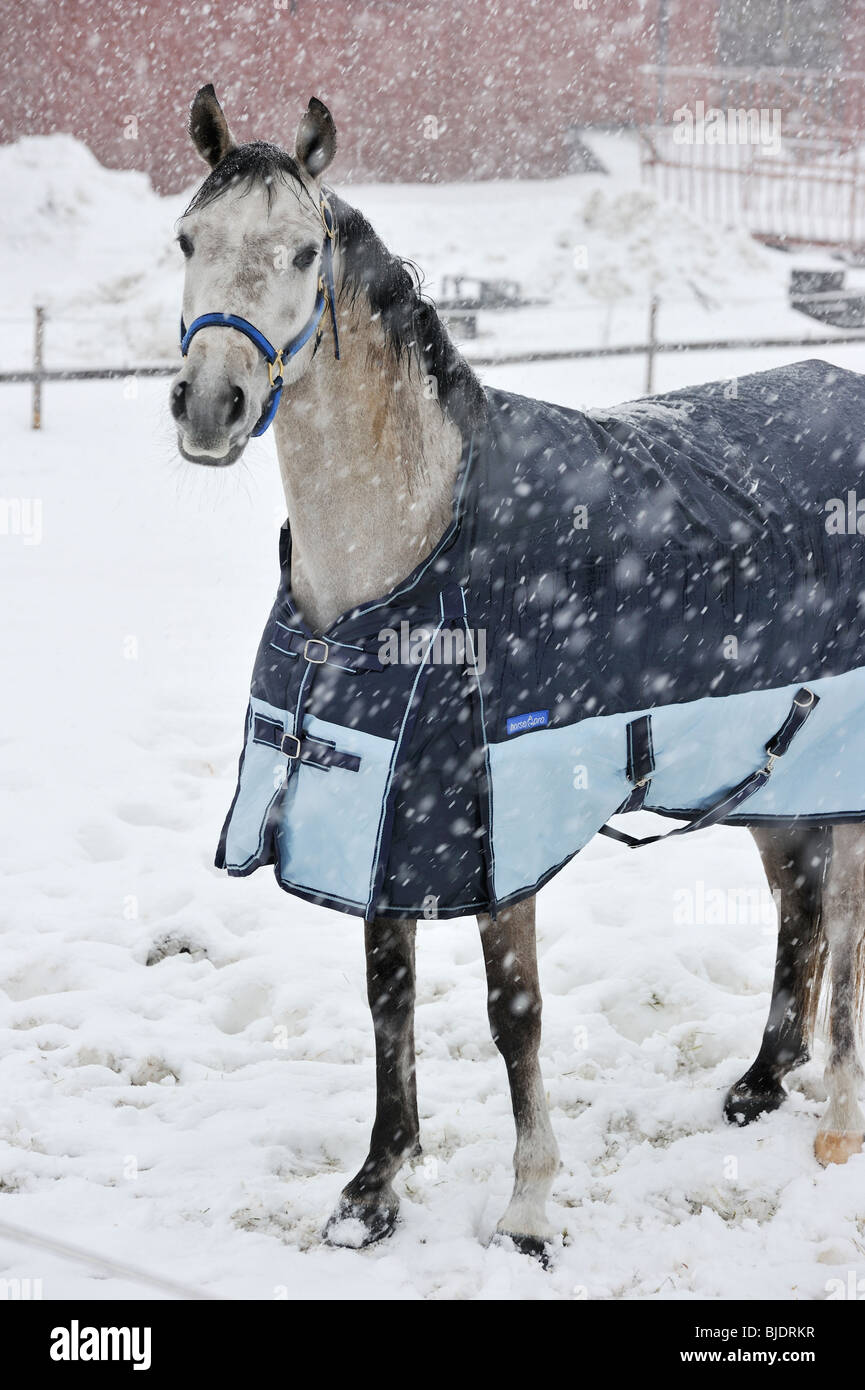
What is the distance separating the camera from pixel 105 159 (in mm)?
14672

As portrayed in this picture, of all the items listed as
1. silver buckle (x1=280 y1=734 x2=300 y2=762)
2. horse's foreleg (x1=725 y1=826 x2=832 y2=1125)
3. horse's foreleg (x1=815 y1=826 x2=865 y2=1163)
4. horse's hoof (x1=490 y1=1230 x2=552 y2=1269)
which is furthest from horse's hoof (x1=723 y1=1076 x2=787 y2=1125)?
silver buckle (x1=280 y1=734 x2=300 y2=762)

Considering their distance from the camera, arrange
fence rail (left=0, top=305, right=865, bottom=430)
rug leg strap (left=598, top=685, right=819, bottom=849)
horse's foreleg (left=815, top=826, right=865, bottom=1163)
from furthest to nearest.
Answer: fence rail (left=0, top=305, right=865, bottom=430), horse's foreleg (left=815, top=826, right=865, bottom=1163), rug leg strap (left=598, top=685, right=819, bottom=849)

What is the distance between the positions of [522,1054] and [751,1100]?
75 centimetres

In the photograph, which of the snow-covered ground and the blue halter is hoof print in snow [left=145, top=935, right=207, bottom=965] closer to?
the snow-covered ground

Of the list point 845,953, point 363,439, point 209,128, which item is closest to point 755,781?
point 845,953

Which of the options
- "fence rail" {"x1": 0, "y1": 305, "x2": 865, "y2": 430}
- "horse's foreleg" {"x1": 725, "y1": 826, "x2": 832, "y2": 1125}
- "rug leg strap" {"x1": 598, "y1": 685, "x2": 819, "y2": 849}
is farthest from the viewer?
"fence rail" {"x1": 0, "y1": 305, "x2": 865, "y2": 430}

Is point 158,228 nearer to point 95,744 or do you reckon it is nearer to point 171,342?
point 171,342

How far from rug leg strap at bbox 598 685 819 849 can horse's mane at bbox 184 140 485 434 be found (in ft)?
3.18

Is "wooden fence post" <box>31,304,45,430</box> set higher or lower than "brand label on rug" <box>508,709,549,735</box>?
higher

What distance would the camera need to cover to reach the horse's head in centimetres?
193

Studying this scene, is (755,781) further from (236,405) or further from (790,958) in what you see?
(236,405)

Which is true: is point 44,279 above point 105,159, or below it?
below
